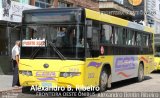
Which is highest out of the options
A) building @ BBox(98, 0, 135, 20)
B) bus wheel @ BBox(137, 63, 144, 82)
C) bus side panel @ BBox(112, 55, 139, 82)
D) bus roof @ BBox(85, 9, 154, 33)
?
building @ BBox(98, 0, 135, 20)

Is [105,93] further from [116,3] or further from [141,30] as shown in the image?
→ [116,3]

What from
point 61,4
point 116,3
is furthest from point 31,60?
point 116,3

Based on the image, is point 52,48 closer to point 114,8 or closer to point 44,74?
point 44,74

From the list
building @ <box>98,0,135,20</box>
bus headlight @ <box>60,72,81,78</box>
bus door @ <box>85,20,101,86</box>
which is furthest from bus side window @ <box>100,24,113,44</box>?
building @ <box>98,0,135,20</box>

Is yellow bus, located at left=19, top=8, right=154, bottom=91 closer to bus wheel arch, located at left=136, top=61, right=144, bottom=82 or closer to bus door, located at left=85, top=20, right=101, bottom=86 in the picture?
bus door, located at left=85, top=20, right=101, bottom=86

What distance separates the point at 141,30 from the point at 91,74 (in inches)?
276

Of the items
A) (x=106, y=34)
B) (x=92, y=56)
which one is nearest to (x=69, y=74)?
(x=92, y=56)

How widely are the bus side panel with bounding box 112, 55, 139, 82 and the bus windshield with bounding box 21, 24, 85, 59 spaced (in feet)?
10.6

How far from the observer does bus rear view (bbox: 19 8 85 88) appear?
12.9 metres

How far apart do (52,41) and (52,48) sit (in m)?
0.23

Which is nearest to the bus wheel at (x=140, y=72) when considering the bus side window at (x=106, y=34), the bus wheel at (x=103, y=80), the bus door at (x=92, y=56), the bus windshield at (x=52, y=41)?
the bus side window at (x=106, y=34)

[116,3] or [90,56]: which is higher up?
[116,3]

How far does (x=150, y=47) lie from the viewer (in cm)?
2156

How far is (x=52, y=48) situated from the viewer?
13.1 metres
